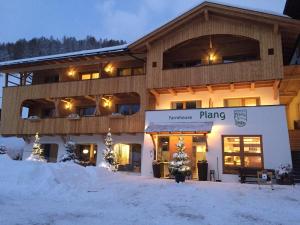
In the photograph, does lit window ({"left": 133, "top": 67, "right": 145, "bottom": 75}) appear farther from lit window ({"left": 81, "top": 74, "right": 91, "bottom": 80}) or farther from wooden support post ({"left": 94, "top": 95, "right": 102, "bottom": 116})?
lit window ({"left": 81, "top": 74, "right": 91, "bottom": 80})

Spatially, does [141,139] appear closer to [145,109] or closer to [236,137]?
[145,109]

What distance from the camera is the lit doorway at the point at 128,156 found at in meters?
23.7

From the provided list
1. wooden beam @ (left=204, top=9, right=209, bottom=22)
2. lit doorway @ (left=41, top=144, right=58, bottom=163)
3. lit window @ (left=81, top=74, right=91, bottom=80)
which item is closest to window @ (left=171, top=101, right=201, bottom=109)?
wooden beam @ (left=204, top=9, right=209, bottom=22)

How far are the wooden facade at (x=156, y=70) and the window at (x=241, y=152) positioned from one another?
3.76 m

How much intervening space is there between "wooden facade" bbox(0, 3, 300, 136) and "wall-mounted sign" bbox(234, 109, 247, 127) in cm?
204

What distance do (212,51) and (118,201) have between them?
15.2 metres

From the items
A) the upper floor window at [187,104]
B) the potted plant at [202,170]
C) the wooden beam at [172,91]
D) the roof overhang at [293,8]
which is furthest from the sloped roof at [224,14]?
the potted plant at [202,170]

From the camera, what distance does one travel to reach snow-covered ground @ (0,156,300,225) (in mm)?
7996

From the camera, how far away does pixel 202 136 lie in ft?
65.7

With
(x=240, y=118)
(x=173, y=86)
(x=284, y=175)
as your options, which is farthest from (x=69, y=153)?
(x=284, y=175)

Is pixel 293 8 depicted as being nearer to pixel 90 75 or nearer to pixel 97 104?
pixel 97 104

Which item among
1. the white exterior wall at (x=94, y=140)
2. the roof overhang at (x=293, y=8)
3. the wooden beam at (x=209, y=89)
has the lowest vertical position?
the white exterior wall at (x=94, y=140)

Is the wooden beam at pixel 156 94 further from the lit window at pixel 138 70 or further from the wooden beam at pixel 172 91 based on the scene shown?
the lit window at pixel 138 70

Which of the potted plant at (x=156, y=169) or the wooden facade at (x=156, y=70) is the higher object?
the wooden facade at (x=156, y=70)
